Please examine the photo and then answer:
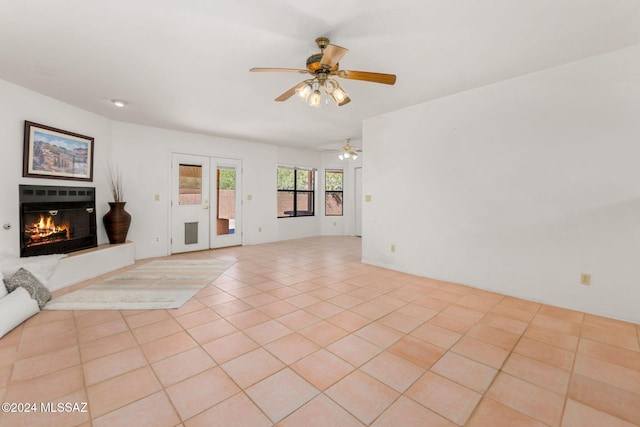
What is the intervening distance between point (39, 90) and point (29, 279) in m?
2.50

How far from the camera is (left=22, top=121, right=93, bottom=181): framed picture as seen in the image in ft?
11.7

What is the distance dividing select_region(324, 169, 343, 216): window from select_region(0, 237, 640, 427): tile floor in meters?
5.50

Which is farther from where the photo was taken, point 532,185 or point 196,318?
point 532,185

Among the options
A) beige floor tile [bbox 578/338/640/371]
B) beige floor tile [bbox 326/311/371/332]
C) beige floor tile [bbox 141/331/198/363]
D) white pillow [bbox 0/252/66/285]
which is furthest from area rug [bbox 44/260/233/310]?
beige floor tile [bbox 578/338/640/371]

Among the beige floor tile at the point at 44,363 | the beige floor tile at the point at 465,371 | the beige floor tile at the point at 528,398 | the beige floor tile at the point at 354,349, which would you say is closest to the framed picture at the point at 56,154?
the beige floor tile at the point at 44,363

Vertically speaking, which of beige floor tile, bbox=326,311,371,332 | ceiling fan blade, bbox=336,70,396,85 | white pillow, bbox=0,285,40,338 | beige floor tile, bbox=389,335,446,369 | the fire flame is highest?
ceiling fan blade, bbox=336,70,396,85

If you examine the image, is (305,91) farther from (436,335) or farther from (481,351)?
(481,351)

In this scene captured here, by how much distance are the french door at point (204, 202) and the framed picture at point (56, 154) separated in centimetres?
148

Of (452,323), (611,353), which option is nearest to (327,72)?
(452,323)

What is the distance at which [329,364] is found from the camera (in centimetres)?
201

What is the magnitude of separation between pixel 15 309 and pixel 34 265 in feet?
3.01

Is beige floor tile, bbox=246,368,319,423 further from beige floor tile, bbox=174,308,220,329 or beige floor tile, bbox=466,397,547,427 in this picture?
beige floor tile, bbox=174,308,220,329

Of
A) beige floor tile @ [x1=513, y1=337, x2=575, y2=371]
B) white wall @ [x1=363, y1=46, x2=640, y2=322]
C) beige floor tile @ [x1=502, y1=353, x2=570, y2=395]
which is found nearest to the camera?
beige floor tile @ [x1=502, y1=353, x2=570, y2=395]

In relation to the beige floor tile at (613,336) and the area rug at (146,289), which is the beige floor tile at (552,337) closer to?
the beige floor tile at (613,336)
